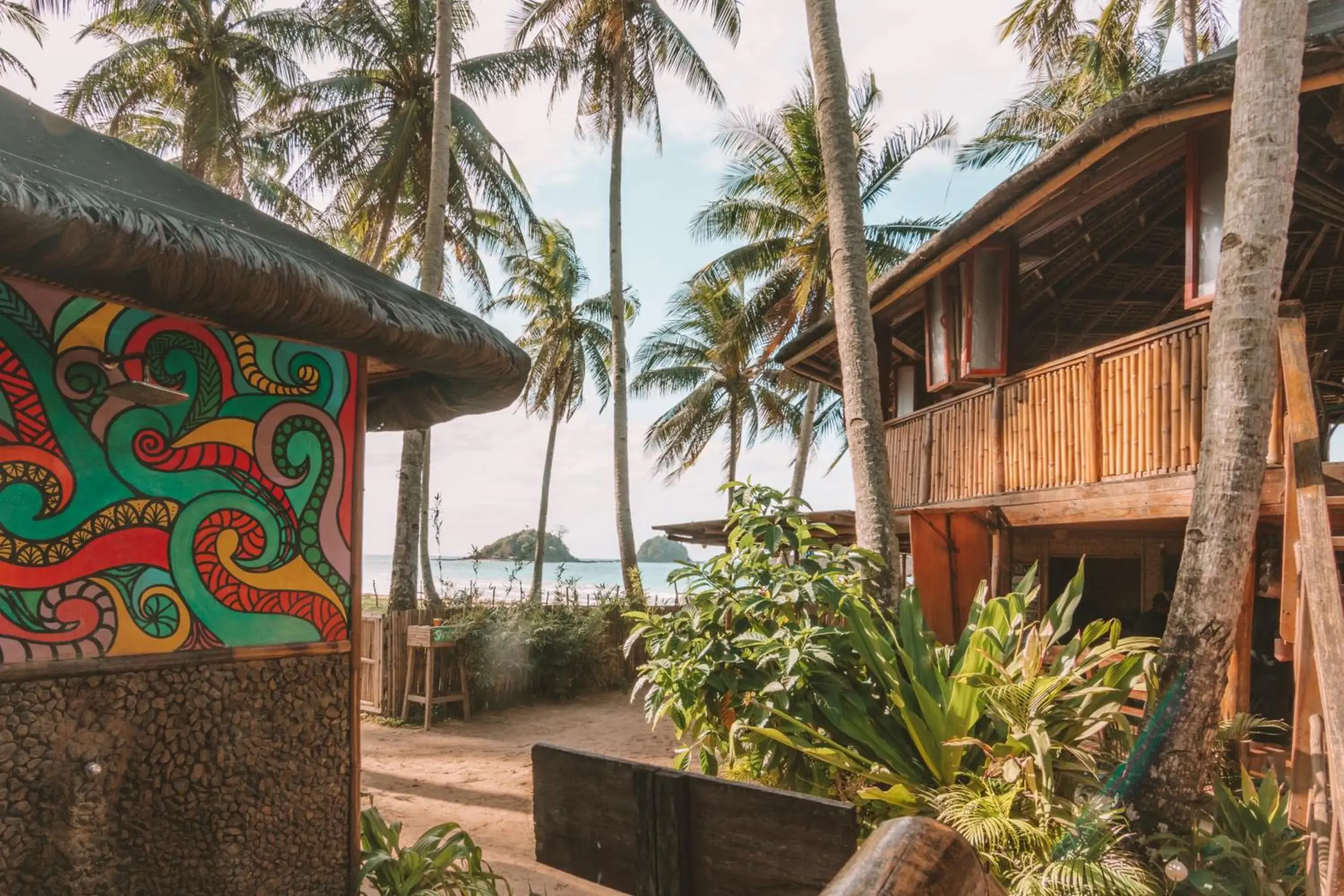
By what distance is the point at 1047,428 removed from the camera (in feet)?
23.7

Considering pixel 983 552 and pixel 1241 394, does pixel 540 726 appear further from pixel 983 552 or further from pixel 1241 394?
pixel 1241 394

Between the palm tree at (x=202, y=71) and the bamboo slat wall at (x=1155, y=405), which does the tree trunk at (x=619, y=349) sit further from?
the bamboo slat wall at (x=1155, y=405)

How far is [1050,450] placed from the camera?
714 cm

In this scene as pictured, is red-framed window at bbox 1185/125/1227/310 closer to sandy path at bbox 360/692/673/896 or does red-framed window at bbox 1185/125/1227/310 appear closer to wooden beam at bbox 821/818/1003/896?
sandy path at bbox 360/692/673/896

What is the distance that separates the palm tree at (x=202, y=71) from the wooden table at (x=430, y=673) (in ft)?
32.4

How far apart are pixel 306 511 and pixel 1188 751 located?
4340 mm

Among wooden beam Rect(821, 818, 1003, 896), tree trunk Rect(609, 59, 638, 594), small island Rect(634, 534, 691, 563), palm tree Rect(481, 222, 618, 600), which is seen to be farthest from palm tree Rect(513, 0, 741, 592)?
small island Rect(634, 534, 691, 563)

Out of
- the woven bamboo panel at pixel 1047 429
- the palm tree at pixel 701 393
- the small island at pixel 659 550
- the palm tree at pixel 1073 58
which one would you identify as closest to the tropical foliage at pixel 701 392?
the palm tree at pixel 701 393

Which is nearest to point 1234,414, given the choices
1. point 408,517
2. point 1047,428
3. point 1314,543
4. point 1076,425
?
point 1314,543

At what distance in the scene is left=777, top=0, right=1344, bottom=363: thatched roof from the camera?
16.3ft

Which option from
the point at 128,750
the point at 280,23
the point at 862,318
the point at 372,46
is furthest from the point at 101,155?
the point at 280,23

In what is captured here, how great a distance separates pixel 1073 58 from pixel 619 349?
1065cm

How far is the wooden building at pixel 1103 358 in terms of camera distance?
5715 millimetres

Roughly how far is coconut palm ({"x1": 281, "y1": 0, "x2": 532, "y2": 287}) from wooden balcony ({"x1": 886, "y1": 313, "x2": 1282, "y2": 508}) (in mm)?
10422
